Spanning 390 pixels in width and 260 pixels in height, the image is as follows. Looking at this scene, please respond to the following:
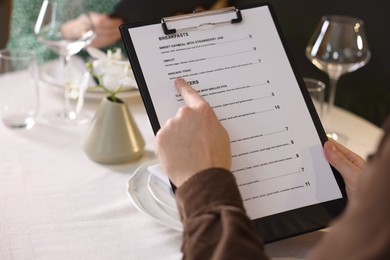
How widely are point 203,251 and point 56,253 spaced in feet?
0.92

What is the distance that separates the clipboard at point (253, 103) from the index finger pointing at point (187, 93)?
0.04 feet

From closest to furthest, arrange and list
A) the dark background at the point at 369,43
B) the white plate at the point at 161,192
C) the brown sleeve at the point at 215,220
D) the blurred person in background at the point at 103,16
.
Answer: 1. the brown sleeve at the point at 215,220
2. the white plate at the point at 161,192
3. the blurred person in background at the point at 103,16
4. the dark background at the point at 369,43

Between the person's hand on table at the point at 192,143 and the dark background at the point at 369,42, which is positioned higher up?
the person's hand on table at the point at 192,143

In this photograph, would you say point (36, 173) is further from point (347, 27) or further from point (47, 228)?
point (347, 27)

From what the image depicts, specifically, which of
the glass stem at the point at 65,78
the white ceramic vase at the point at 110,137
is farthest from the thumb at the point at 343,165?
the glass stem at the point at 65,78

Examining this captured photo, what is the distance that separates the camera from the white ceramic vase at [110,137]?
1.21 metres

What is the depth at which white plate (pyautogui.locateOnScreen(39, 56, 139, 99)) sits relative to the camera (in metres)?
1.50

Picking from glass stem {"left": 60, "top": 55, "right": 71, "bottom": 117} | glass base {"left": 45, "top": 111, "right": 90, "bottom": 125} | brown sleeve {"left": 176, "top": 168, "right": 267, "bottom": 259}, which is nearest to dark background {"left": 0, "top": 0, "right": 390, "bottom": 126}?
glass stem {"left": 60, "top": 55, "right": 71, "bottom": 117}

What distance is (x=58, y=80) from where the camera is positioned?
62.4 inches

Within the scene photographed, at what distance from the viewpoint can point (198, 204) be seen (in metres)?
0.79

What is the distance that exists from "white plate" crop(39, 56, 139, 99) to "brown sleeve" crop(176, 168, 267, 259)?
0.72 meters

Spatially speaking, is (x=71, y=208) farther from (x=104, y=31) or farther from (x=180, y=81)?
(x=104, y=31)

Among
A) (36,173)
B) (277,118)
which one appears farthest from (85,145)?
(277,118)

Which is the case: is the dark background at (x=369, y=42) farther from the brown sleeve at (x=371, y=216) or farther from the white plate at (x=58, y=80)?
the brown sleeve at (x=371, y=216)
